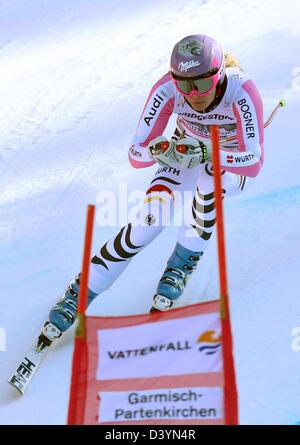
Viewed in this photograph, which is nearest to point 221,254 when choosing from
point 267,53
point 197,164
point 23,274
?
point 197,164

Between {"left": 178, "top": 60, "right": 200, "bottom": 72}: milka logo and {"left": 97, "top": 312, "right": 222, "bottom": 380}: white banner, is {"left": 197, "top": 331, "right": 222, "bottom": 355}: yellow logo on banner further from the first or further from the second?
{"left": 178, "top": 60, "right": 200, "bottom": 72}: milka logo

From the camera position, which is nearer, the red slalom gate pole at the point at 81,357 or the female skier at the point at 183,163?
the red slalom gate pole at the point at 81,357

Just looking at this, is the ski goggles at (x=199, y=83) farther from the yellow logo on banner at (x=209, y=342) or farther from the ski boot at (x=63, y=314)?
the yellow logo on banner at (x=209, y=342)

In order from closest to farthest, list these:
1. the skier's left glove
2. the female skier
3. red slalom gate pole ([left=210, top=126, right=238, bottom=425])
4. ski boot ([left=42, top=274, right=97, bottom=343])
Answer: red slalom gate pole ([left=210, top=126, right=238, bottom=425]) < the skier's left glove < the female skier < ski boot ([left=42, top=274, right=97, bottom=343])

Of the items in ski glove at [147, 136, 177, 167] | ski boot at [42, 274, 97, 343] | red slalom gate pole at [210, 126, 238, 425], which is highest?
ski glove at [147, 136, 177, 167]

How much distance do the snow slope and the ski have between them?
58 mm

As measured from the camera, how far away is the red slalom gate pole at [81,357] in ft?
11.3

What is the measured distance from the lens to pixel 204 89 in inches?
222

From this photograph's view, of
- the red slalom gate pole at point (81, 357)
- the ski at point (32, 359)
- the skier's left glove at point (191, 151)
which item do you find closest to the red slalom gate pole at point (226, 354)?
the red slalom gate pole at point (81, 357)

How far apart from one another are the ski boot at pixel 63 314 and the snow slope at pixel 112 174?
136mm

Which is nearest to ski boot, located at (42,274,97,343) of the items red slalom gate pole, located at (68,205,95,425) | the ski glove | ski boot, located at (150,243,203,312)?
ski boot, located at (150,243,203,312)

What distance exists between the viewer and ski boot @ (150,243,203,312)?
5898 mm

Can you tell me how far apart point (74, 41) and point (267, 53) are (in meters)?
1.83

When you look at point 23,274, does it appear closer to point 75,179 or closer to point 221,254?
point 75,179
